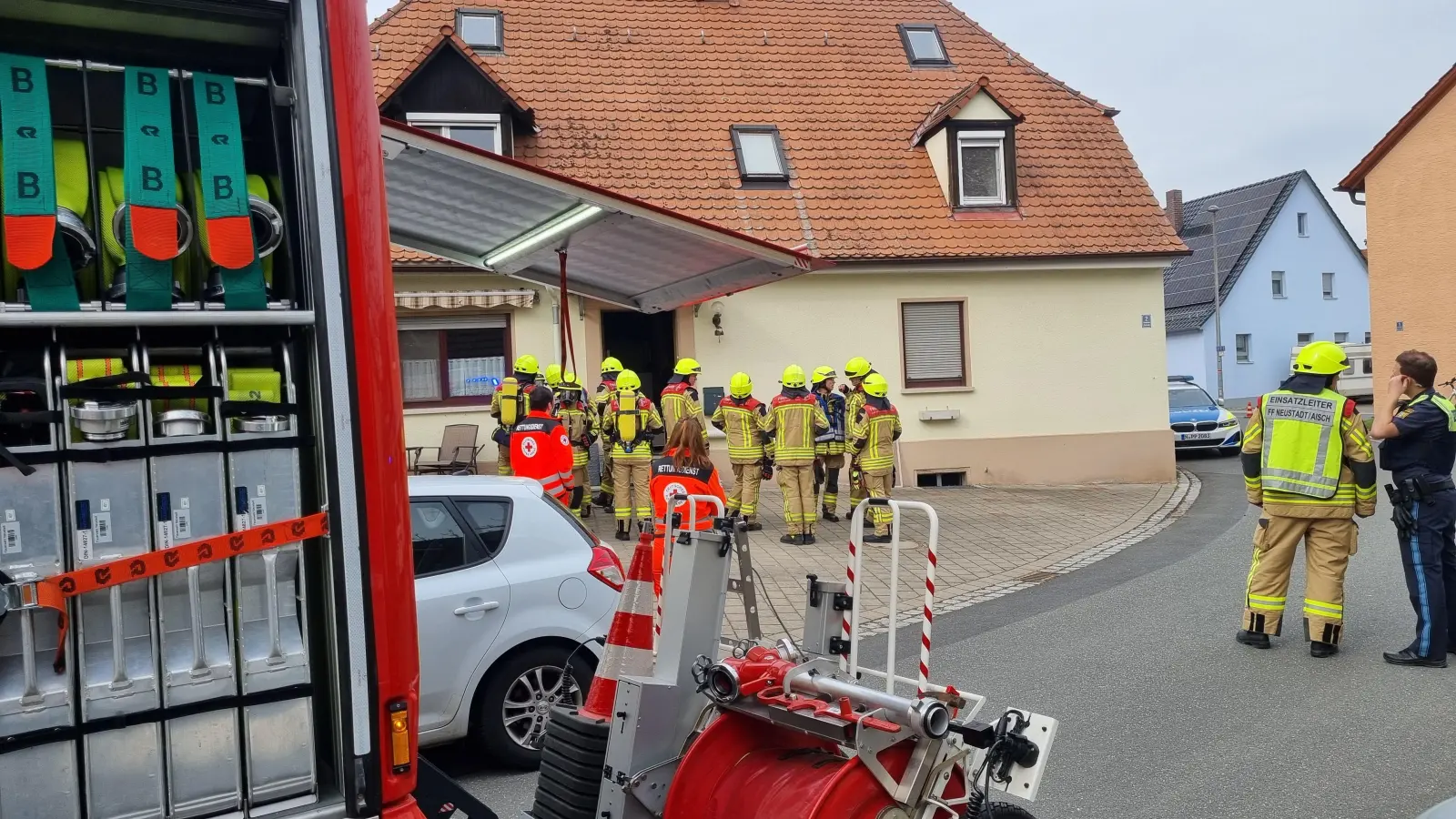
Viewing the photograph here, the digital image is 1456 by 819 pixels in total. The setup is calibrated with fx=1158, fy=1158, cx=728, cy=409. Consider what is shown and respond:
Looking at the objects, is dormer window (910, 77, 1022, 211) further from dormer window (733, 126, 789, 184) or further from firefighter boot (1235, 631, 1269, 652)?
firefighter boot (1235, 631, 1269, 652)

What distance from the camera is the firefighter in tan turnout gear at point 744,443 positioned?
14070mm

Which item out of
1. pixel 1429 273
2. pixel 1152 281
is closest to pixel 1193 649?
pixel 1152 281

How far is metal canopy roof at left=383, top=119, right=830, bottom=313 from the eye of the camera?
5.12 meters

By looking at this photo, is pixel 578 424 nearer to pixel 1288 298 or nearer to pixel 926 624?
pixel 926 624

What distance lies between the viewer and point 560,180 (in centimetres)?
510

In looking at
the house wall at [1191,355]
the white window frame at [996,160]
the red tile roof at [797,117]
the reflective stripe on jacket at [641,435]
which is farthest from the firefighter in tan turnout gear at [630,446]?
the house wall at [1191,355]

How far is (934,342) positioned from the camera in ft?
61.9

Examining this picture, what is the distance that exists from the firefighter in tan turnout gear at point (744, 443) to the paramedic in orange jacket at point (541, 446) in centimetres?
309

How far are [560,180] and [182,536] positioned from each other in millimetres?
2793

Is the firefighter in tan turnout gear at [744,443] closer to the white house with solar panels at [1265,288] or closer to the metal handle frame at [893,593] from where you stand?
the metal handle frame at [893,593]

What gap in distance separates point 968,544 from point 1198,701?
657 centimetres

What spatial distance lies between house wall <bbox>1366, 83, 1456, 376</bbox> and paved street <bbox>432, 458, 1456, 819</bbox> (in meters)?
19.1

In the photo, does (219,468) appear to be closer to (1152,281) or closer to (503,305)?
(503,305)

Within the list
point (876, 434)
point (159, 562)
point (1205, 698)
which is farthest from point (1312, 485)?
point (159, 562)
